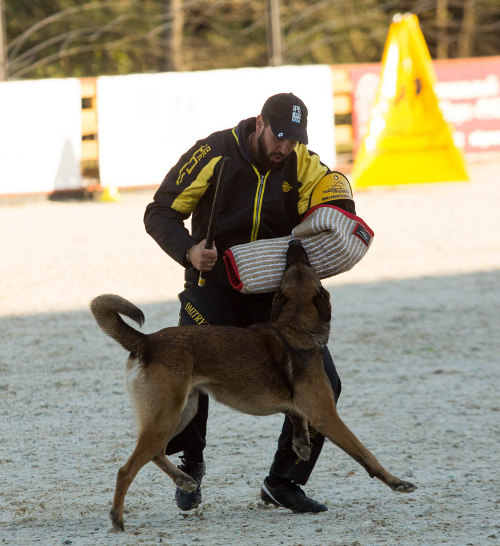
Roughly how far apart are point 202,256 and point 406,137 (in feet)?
40.0

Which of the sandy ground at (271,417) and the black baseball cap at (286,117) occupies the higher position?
the black baseball cap at (286,117)

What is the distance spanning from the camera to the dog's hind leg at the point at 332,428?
401cm

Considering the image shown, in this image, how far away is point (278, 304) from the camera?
4234 millimetres

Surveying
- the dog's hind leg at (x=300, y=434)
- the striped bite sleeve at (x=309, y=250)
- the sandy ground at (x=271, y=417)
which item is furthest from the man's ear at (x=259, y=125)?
the sandy ground at (x=271, y=417)

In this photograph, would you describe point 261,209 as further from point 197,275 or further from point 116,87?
point 116,87

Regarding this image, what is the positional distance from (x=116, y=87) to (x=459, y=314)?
9594 millimetres

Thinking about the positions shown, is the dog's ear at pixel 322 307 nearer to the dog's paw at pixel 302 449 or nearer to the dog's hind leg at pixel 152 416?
the dog's paw at pixel 302 449

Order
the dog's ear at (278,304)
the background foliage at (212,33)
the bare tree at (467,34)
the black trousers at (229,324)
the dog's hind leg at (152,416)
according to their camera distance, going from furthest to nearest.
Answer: the bare tree at (467,34) → the background foliage at (212,33) → the black trousers at (229,324) → the dog's ear at (278,304) → the dog's hind leg at (152,416)

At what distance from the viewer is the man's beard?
13.9 ft

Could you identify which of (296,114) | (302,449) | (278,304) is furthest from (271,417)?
(296,114)

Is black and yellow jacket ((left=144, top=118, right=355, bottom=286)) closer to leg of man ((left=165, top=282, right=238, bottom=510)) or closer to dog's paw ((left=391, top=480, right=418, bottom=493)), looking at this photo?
leg of man ((left=165, top=282, right=238, bottom=510))

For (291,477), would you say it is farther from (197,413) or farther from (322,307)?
(322,307)

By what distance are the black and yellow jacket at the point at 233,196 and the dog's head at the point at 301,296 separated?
21cm

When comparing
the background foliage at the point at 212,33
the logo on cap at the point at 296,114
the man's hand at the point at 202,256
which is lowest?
the man's hand at the point at 202,256
